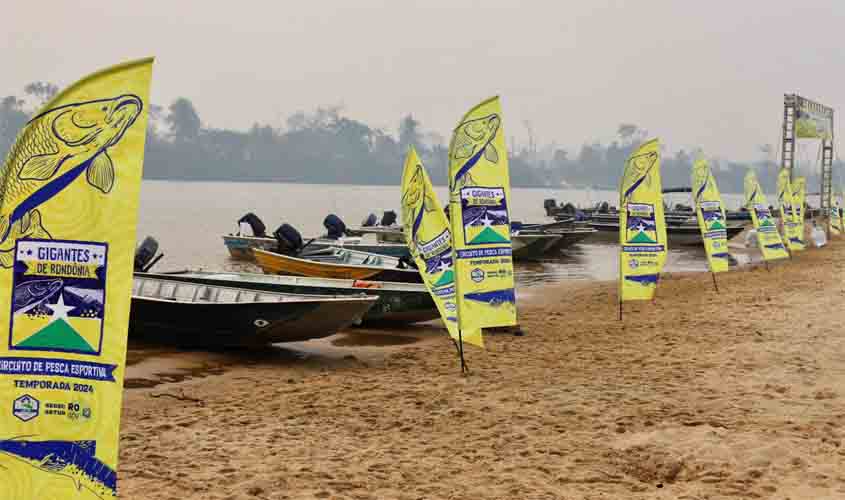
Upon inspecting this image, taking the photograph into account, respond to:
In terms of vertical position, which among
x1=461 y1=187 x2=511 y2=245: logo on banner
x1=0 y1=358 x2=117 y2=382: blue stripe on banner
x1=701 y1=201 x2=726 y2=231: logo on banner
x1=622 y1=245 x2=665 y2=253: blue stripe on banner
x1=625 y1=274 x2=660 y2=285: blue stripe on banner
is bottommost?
x1=0 y1=358 x2=117 y2=382: blue stripe on banner

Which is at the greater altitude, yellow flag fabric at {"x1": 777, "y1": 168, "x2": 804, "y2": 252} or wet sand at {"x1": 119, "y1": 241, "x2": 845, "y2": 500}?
yellow flag fabric at {"x1": 777, "y1": 168, "x2": 804, "y2": 252}

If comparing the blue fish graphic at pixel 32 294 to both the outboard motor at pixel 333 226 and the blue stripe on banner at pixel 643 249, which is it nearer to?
the blue stripe on banner at pixel 643 249

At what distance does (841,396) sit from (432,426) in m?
3.75

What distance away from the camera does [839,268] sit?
21641 mm

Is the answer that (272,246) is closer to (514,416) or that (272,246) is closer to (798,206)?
(798,206)

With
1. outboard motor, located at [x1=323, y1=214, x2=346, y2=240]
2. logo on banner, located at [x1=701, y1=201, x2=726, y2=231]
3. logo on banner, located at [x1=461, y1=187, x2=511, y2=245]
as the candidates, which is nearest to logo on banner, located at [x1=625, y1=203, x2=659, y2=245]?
logo on banner, located at [x1=701, y1=201, x2=726, y2=231]

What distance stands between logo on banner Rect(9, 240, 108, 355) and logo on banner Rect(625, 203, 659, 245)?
11.0 metres

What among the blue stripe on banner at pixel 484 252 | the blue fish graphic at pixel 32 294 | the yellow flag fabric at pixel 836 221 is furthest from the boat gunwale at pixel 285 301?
the yellow flag fabric at pixel 836 221

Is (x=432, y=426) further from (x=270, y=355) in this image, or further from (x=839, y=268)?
(x=839, y=268)

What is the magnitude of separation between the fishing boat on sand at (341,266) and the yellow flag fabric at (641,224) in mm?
4172

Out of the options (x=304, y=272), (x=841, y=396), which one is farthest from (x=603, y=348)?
(x=304, y=272)

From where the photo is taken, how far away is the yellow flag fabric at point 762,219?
21062 millimetres

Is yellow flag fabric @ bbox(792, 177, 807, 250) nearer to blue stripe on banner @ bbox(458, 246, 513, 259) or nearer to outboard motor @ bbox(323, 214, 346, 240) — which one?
outboard motor @ bbox(323, 214, 346, 240)

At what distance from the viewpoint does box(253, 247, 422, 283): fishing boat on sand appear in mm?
16516
